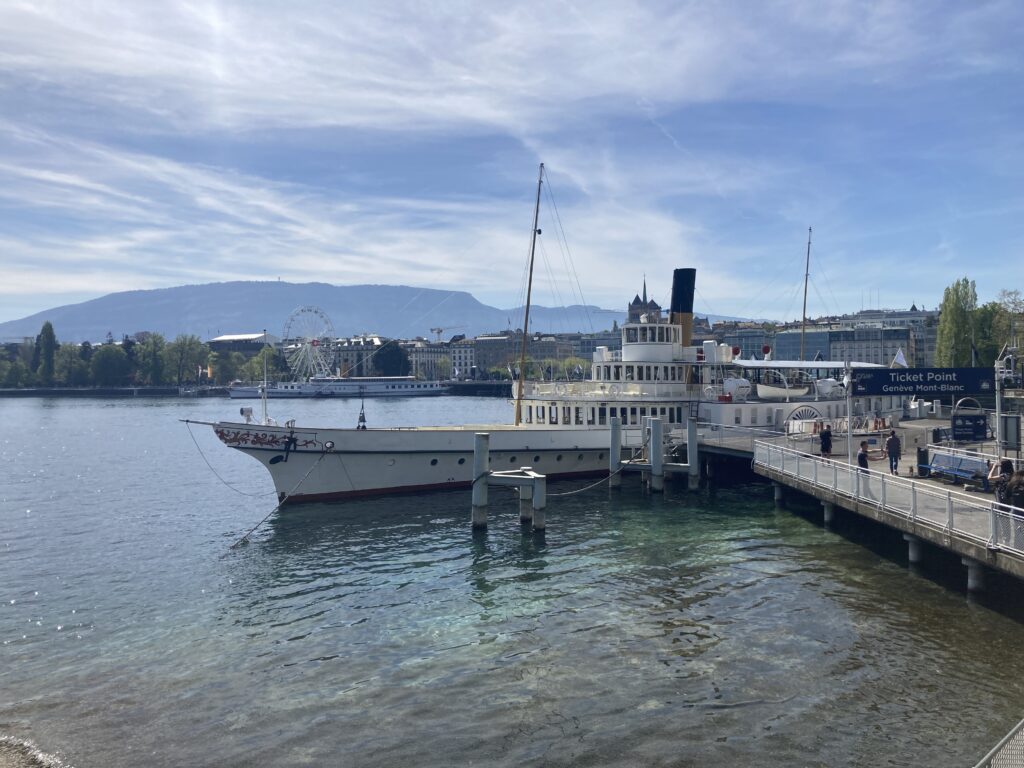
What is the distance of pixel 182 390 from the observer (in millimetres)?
197625

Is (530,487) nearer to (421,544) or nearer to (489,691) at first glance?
(421,544)

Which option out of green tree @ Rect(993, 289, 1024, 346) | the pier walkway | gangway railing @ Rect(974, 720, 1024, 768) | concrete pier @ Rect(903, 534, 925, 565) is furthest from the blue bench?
green tree @ Rect(993, 289, 1024, 346)

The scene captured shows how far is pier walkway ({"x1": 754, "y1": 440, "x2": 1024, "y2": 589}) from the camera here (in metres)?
16.4

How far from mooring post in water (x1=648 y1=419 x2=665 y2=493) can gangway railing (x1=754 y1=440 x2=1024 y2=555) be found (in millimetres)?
7913

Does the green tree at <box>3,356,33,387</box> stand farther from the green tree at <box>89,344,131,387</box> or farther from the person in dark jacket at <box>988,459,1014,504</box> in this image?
the person in dark jacket at <box>988,459,1014,504</box>

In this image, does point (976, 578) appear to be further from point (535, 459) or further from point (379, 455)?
point (379, 455)

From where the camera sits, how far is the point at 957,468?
24328mm

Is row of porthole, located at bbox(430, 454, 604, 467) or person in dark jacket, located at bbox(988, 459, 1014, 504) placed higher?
person in dark jacket, located at bbox(988, 459, 1014, 504)

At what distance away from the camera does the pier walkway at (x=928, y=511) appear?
53.9 ft

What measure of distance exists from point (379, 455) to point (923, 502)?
23.3 m

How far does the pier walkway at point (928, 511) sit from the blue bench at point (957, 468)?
53 cm

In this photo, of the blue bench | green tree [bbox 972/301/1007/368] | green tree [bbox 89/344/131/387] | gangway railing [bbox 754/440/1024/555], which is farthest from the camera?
green tree [bbox 89/344/131/387]

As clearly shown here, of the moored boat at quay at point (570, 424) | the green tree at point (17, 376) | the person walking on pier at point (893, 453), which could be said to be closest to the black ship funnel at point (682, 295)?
the moored boat at quay at point (570, 424)

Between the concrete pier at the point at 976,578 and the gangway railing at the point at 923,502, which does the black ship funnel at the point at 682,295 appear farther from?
the concrete pier at the point at 976,578
